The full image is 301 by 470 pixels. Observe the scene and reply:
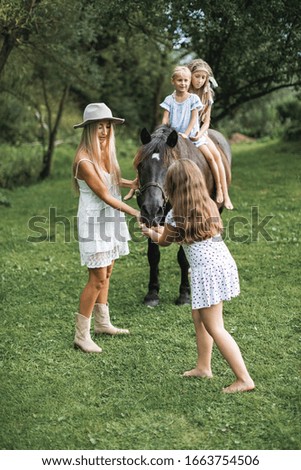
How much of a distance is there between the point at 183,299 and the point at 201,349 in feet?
6.12

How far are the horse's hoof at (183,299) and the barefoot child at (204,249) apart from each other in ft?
6.66

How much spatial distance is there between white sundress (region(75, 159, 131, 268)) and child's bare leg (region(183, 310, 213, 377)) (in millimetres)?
1048

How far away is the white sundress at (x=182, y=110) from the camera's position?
6164mm

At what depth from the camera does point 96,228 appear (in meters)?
5.21

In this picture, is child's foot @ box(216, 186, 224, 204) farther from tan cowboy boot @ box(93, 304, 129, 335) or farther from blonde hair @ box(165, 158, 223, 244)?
blonde hair @ box(165, 158, 223, 244)

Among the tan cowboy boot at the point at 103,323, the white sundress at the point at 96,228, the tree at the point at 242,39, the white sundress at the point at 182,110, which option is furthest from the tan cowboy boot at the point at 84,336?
the tree at the point at 242,39

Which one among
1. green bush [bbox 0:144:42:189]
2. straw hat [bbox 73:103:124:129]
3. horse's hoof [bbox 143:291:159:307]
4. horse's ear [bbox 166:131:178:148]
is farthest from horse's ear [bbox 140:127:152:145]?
green bush [bbox 0:144:42:189]

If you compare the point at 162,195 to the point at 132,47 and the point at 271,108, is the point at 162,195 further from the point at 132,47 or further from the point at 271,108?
the point at 271,108

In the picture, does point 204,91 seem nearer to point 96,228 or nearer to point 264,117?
point 96,228

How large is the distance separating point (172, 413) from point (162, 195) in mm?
1865

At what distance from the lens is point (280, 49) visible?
32.7 ft

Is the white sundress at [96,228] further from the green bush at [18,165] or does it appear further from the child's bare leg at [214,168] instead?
the green bush at [18,165]

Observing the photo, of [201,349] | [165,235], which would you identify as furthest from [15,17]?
[201,349]

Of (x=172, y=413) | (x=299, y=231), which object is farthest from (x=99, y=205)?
(x=299, y=231)
